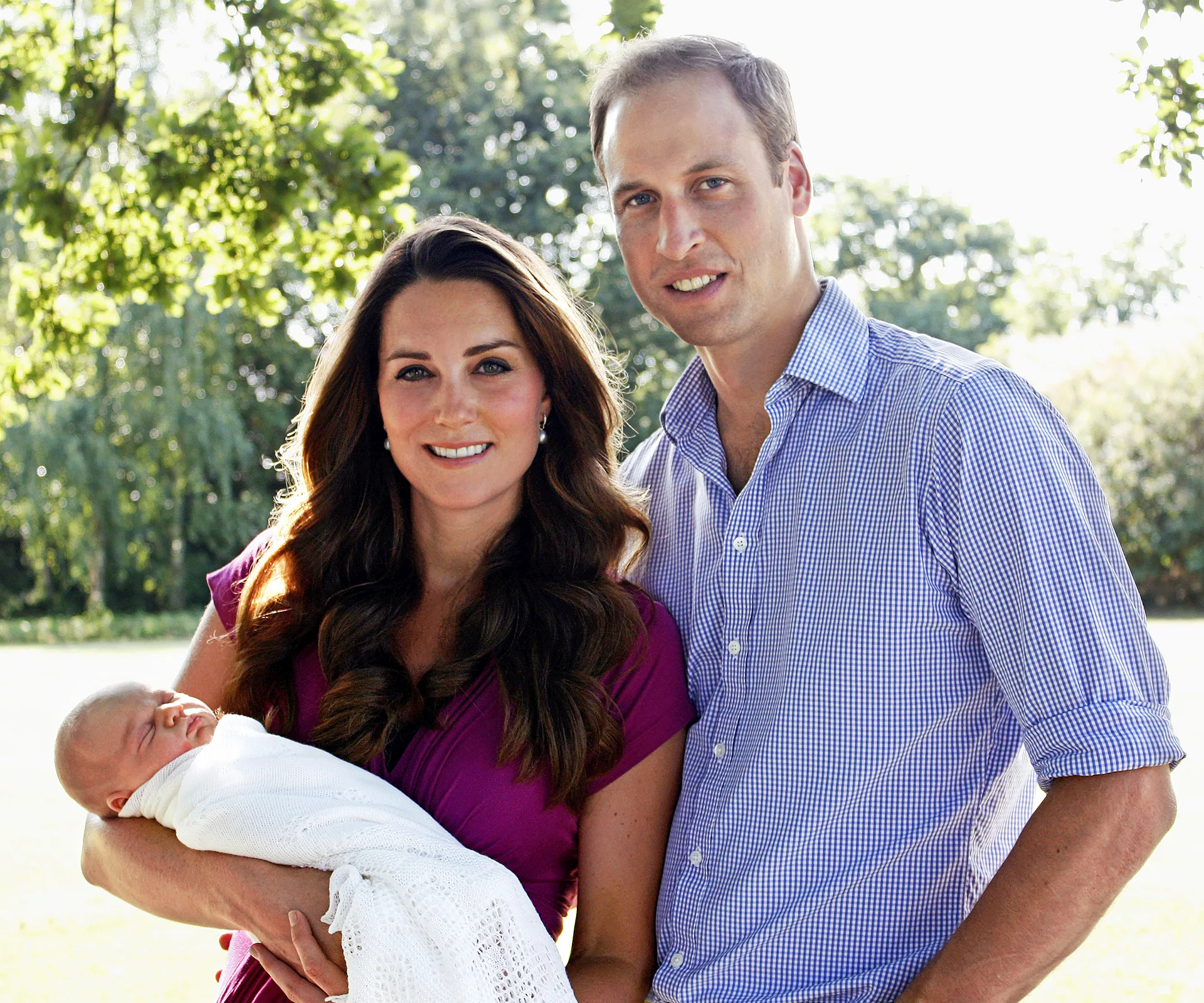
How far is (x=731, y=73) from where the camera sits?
2484mm

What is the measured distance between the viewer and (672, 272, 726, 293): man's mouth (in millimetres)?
2443

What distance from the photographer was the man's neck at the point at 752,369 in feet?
8.16

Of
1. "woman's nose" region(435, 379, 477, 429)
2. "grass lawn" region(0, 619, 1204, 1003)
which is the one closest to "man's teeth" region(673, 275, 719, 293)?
"woman's nose" region(435, 379, 477, 429)

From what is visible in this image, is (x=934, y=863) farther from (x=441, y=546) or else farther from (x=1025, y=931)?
(x=441, y=546)

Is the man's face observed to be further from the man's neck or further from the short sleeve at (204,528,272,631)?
the short sleeve at (204,528,272,631)

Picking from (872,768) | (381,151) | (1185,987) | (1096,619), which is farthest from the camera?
(1185,987)

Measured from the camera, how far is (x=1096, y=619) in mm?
1877

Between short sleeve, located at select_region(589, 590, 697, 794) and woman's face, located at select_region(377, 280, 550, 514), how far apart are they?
1.59 feet

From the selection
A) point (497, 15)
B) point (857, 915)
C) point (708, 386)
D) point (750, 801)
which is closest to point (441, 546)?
point (708, 386)

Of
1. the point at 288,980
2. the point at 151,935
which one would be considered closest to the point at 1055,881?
the point at 288,980

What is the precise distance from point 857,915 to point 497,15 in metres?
27.8

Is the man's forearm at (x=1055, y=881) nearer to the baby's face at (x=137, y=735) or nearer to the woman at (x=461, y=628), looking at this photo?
the woman at (x=461, y=628)

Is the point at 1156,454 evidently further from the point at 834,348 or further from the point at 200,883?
the point at 200,883

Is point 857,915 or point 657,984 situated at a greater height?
point 857,915
